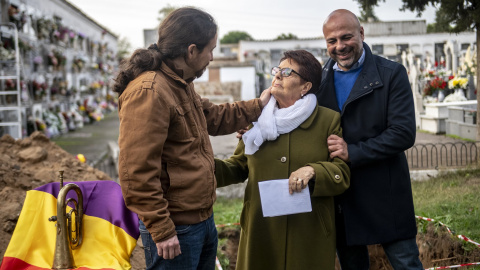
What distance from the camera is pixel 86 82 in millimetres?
24172

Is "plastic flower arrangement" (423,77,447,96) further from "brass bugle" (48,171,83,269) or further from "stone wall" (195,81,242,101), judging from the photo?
"stone wall" (195,81,242,101)

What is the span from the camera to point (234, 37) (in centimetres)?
8456

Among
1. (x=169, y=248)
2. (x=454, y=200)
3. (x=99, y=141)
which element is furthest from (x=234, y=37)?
(x=169, y=248)

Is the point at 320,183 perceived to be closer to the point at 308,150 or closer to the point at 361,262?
the point at 308,150

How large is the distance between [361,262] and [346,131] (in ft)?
2.87

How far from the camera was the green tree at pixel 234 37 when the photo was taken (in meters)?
84.2

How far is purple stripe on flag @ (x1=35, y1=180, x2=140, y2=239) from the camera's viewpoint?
8.90ft

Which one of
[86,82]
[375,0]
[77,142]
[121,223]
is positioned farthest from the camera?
[86,82]

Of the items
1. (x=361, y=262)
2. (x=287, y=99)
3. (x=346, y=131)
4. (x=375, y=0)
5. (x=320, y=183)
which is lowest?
(x=361, y=262)

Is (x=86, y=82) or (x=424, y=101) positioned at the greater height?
(x=86, y=82)

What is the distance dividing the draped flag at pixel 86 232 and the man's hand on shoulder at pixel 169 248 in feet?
1.32

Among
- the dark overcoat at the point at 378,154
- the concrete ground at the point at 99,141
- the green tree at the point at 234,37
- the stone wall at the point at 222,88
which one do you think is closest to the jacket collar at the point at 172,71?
the dark overcoat at the point at 378,154

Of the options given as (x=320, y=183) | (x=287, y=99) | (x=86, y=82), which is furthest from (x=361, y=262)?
(x=86, y=82)

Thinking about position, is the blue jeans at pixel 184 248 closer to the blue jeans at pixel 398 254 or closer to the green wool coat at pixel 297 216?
the green wool coat at pixel 297 216
